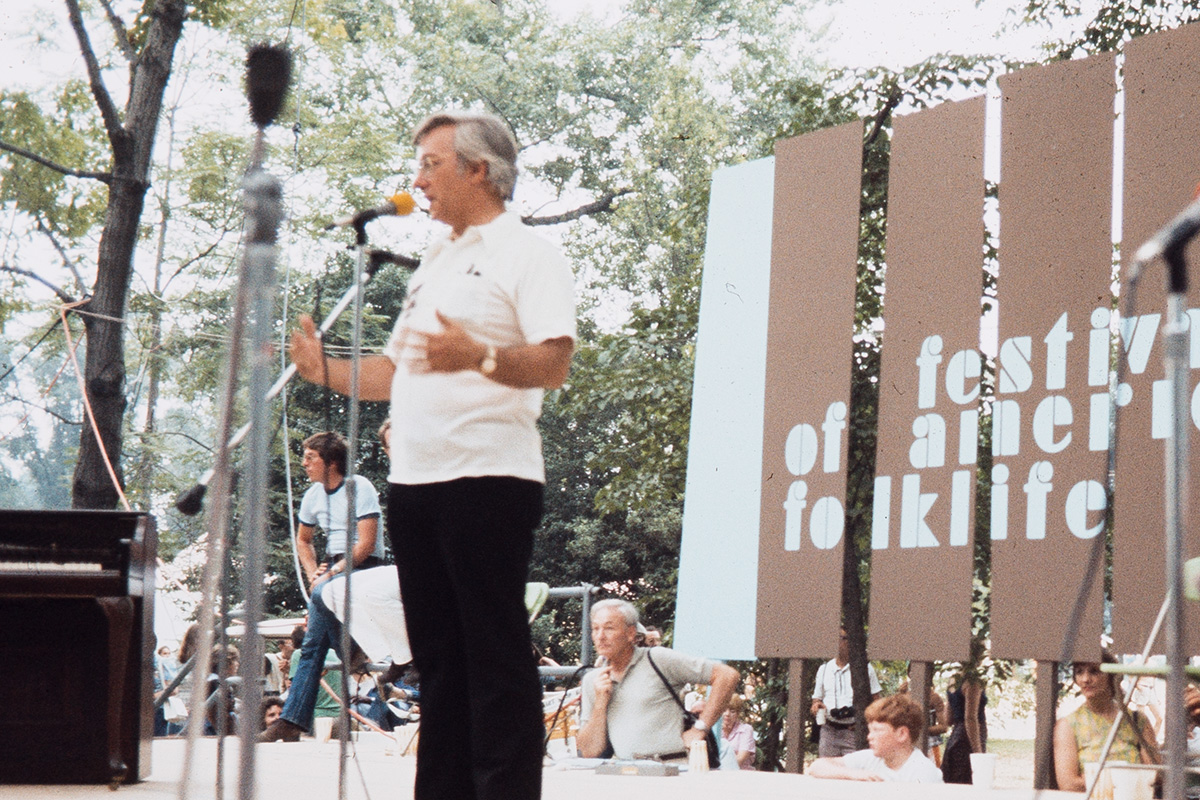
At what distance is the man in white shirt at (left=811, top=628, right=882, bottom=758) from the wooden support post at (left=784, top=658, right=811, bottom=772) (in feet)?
5.36

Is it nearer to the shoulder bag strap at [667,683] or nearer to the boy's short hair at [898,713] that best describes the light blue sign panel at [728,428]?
the shoulder bag strap at [667,683]

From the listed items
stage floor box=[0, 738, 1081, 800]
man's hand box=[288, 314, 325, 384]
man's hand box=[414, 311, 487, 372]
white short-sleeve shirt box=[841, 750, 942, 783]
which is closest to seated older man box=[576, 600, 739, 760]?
stage floor box=[0, 738, 1081, 800]

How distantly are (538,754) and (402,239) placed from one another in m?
18.5

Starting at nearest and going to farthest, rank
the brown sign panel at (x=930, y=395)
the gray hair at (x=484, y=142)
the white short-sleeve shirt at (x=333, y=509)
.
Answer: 1. the gray hair at (x=484, y=142)
2. the white short-sleeve shirt at (x=333, y=509)
3. the brown sign panel at (x=930, y=395)

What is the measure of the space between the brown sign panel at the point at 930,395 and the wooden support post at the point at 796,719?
0.50m

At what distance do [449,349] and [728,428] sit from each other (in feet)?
16.6

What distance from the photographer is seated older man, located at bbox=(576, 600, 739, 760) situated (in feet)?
18.8

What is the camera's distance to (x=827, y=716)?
8.80 meters

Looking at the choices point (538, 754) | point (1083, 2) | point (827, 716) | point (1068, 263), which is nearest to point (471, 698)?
point (538, 754)

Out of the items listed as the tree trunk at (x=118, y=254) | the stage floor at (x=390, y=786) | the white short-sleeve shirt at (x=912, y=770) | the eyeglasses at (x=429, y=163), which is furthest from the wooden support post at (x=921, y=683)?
the tree trunk at (x=118, y=254)

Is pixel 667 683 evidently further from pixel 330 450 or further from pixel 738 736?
pixel 738 736

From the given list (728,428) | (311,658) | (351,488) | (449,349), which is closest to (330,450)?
(311,658)

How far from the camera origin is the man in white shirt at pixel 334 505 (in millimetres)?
5426

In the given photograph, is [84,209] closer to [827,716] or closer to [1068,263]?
[827,716]
